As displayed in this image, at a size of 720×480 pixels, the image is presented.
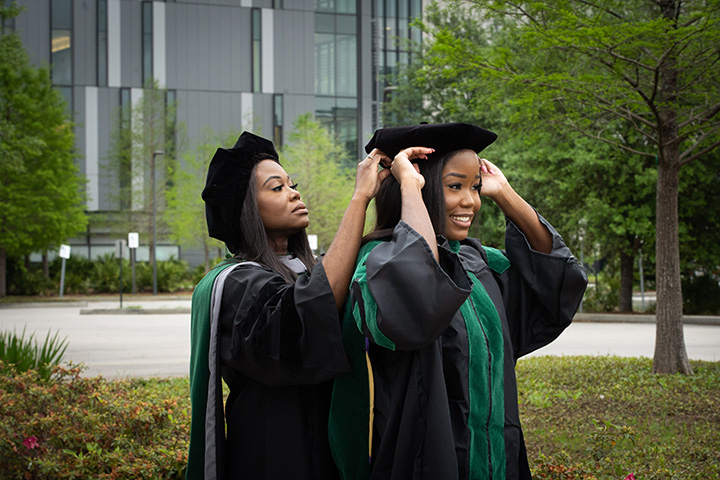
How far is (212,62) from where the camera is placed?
42375mm

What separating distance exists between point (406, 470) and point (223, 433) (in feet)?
2.71

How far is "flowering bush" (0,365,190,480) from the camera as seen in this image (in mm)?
3932

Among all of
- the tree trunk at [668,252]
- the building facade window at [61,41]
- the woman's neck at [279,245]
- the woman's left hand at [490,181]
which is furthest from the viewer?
the building facade window at [61,41]

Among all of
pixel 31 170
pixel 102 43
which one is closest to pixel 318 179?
pixel 31 170

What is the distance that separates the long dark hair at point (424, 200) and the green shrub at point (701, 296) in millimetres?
22149

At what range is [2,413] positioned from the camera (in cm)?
473

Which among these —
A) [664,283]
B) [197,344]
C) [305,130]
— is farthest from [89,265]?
[197,344]

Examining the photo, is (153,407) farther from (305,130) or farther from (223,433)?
(305,130)

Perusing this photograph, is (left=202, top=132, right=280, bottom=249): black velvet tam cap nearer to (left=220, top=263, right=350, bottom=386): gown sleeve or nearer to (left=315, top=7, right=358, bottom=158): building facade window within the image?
(left=220, top=263, right=350, bottom=386): gown sleeve

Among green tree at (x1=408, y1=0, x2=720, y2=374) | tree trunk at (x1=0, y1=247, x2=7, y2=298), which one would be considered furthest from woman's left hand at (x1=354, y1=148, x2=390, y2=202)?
tree trunk at (x1=0, y1=247, x2=7, y2=298)

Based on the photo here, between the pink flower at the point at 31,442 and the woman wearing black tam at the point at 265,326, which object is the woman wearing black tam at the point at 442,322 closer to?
the woman wearing black tam at the point at 265,326

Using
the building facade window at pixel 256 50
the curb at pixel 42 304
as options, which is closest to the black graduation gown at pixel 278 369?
the curb at pixel 42 304

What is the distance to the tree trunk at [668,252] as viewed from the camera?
28.1 ft

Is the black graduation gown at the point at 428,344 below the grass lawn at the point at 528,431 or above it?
above
